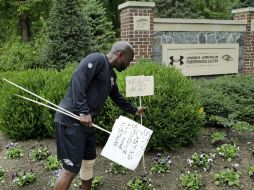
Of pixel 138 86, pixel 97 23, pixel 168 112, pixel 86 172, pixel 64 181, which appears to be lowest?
pixel 86 172

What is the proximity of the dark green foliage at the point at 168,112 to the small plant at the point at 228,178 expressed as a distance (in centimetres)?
90

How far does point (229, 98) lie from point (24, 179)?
13.5 ft

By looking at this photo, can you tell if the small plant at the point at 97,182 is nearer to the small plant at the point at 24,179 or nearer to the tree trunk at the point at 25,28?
the small plant at the point at 24,179

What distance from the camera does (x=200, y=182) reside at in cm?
446

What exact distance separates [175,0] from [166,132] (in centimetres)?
1394

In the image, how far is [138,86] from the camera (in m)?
4.71

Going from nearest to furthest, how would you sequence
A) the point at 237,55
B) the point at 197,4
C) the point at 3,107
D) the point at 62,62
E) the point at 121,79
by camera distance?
the point at 121,79 → the point at 3,107 → the point at 237,55 → the point at 62,62 → the point at 197,4

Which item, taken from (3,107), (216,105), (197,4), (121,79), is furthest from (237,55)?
(197,4)

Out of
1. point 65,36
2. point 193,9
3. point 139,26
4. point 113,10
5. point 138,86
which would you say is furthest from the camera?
point 113,10

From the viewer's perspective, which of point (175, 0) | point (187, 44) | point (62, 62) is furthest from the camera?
point (175, 0)

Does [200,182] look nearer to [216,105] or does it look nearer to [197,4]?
[216,105]

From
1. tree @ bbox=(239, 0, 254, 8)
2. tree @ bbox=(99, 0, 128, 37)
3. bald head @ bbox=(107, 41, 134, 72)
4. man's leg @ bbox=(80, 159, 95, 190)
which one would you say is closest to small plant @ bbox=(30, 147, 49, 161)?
man's leg @ bbox=(80, 159, 95, 190)

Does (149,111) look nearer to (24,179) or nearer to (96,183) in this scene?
(96,183)

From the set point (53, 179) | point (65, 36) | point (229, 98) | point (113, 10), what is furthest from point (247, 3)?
point (53, 179)
